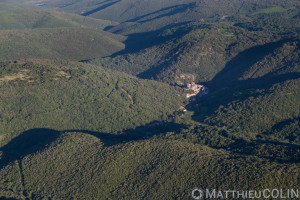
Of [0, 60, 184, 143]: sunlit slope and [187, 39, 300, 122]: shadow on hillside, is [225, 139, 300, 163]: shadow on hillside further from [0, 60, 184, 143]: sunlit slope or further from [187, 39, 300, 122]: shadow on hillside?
[0, 60, 184, 143]: sunlit slope

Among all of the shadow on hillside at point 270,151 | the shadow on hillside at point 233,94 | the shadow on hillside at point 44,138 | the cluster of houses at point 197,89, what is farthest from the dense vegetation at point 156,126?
the cluster of houses at point 197,89

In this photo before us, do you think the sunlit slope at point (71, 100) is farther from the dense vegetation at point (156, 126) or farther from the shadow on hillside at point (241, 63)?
Answer: the shadow on hillside at point (241, 63)

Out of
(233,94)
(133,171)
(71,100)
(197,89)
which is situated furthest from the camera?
(197,89)

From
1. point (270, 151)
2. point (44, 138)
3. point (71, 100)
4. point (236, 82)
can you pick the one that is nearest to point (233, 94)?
point (236, 82)

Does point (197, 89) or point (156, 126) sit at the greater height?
point (197, 89)

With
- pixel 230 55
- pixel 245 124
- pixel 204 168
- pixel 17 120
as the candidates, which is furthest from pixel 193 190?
pixel 230 55

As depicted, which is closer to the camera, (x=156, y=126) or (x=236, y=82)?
(x=156, y=126)

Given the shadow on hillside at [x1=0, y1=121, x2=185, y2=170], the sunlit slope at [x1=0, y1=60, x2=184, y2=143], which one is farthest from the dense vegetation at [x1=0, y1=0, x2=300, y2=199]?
the shadow on hillside at [x1=0, y1=121, x2=185, y2=170]

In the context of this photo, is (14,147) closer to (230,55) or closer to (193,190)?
(193,190)

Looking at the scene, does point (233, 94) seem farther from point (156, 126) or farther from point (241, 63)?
point (241, 63)
